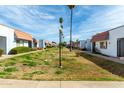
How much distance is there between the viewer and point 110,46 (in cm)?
2361

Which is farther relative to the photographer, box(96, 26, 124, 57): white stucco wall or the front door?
the front door

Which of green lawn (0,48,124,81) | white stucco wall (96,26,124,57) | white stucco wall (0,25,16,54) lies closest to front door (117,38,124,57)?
white stucco wall (96,26,124,57)

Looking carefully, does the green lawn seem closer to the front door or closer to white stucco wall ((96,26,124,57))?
white stucco wall ((96,26,124,57))

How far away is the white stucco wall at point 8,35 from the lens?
23594 mm

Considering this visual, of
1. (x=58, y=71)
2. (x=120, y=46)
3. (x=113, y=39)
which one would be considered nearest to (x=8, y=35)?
(x=113, y=39)

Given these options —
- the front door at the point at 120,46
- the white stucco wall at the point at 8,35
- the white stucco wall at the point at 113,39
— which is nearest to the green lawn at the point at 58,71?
the white stucco wall at the point at 113,39

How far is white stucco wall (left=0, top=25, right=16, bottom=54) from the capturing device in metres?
23.6

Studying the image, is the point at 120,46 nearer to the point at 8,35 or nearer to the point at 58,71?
the point at 58,71

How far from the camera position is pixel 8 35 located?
2522 cm
